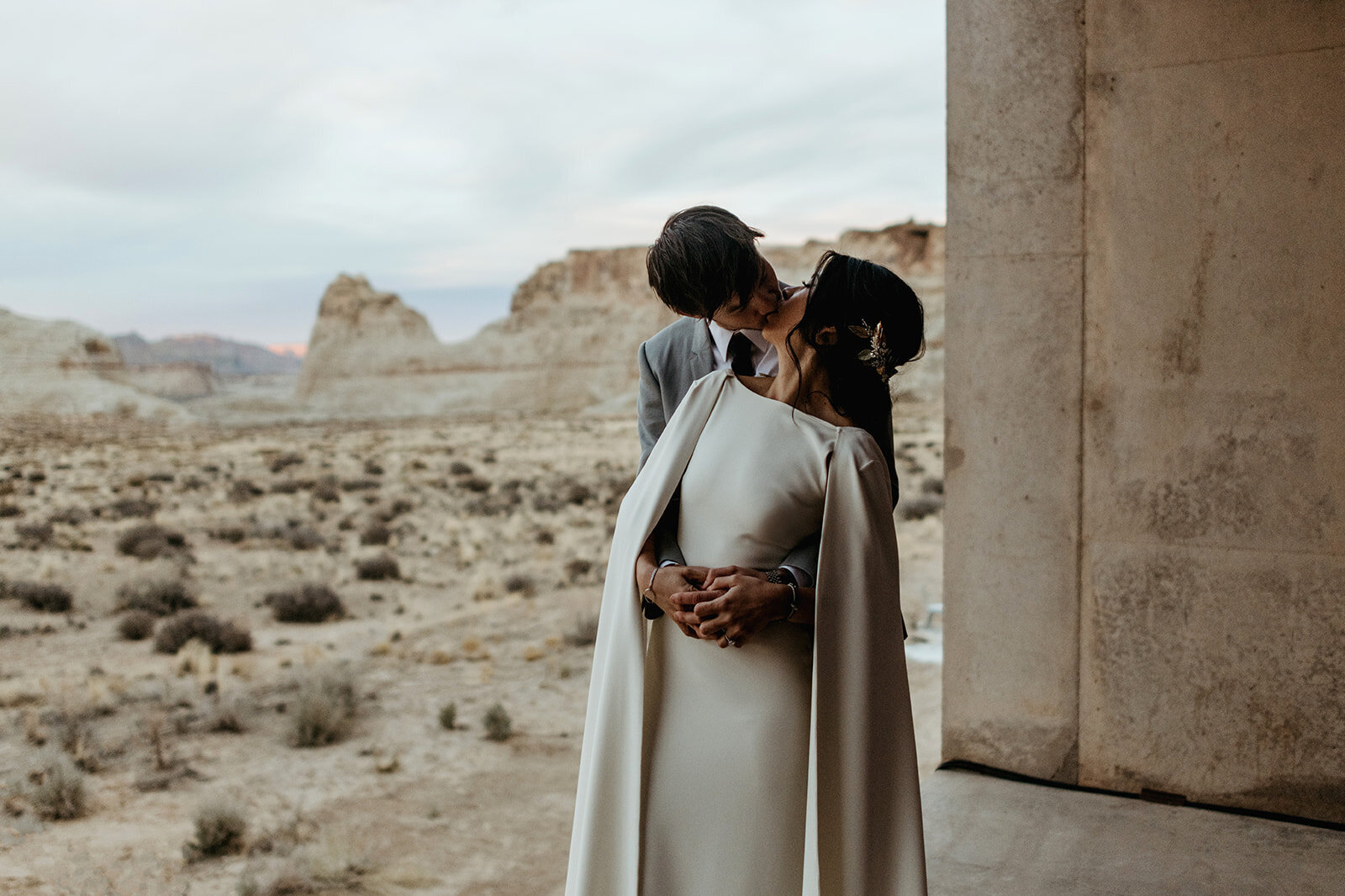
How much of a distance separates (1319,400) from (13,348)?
68.3m

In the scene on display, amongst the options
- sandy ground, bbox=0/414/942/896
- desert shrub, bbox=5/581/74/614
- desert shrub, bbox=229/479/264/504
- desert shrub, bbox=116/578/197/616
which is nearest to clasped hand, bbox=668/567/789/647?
sandy ground, bbox=0/414/942/896

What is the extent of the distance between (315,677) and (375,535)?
20.0ft

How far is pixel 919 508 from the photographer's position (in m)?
13.8

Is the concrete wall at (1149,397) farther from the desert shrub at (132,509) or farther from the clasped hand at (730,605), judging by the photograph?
the desert shrub at (132,509)

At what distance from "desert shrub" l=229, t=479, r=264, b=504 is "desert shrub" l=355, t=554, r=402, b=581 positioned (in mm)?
6657

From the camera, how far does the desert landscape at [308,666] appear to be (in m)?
4.37

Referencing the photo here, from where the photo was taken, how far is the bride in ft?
5.43

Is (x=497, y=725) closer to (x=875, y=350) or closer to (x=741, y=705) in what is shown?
(x=741, y=705)

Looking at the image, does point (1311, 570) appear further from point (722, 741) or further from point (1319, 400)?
point (722, 741)

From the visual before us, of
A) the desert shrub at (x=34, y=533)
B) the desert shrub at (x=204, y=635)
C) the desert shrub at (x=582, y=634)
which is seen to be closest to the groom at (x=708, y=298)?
the desert shrub at (x=582, y=634)

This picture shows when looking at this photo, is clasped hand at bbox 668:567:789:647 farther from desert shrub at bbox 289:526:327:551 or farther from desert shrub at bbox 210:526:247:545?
desert shrub at bbox 210:526:247:545

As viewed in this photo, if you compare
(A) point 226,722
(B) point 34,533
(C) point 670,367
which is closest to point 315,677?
(A) point 226,722

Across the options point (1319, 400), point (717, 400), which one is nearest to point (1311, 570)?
point (1319, 400)

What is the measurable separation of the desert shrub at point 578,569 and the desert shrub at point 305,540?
3.44 m
